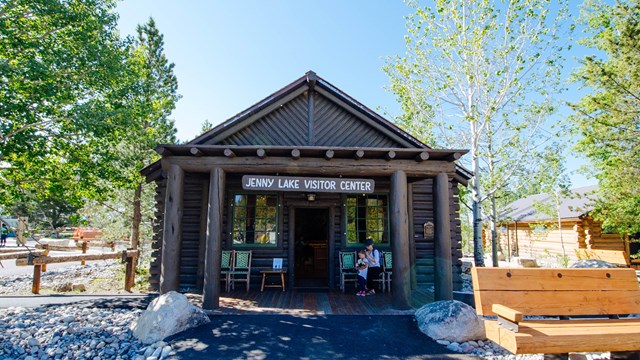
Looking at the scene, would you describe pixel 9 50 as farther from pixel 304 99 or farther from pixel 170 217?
pixel 304 99

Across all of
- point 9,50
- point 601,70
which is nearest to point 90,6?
point 9,50

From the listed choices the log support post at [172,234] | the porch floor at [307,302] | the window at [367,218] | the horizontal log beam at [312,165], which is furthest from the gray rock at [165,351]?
the window at [367,218]

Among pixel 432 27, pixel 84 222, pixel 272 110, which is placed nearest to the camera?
pixel 84 222

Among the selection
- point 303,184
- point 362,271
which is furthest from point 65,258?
point 362,271

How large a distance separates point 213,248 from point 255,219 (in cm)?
290

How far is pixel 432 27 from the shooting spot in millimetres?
13836

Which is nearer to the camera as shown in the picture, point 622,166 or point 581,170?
point 622,166

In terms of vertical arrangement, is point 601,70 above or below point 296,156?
above

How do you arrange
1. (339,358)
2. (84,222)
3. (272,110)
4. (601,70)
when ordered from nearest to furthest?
1. (339,358)
2. (84,222)
3. (272,110)
4. (601,70)

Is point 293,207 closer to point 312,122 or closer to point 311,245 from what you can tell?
point 312,122

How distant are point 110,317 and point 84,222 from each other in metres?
3.50

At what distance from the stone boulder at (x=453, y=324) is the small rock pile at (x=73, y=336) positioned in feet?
13.4

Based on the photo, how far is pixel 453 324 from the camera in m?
5.38

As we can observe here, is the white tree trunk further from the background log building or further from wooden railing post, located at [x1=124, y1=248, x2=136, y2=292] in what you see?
wooden railing post, located at [x1=124, y1=248, x2=136, y2=292]
